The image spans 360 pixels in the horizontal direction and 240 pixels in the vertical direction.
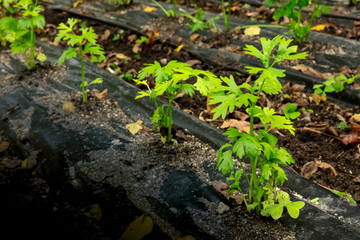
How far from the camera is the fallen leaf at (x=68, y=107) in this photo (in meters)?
2.74

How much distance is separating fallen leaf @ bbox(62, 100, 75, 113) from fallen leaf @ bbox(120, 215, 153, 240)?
1.27 meters

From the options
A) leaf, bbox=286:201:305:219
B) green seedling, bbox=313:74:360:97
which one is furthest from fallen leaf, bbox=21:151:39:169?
green seedling, bbox=313:74:360:97

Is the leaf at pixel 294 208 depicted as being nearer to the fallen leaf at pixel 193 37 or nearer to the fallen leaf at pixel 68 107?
the fallen leaf at pixel 68 107

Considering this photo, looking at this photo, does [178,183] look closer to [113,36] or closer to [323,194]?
[323,194]

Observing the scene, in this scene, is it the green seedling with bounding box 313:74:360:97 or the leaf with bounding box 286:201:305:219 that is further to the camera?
the green seedling with bounding box 313:74:360:97

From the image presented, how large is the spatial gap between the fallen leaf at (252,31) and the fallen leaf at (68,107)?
2517 mm

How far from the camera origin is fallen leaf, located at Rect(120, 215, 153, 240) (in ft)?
5.63

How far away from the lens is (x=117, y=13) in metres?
5.36

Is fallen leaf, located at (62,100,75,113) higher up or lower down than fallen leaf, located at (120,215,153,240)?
higher up

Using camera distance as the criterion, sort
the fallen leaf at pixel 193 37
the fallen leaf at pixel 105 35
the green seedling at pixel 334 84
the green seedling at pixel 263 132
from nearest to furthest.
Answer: the green seedling at pixel 263 132 → the green seedling at pixel 334 84 → the fallen leaf at pixel 193 37 → the fallen leaf at pixel 105 35

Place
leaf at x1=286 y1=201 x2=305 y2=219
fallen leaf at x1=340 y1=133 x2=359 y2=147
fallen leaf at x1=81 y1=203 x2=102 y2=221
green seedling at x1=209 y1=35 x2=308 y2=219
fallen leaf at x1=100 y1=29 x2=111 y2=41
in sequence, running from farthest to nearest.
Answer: fallen leaf at x1=100 y1=29 x2=111 y2=41 → fallen leaf at x1=340 y1=133 x2=359 y2=147 → fallen leaf at x1=81 y1=203 x2=102 y2=221 → leaf at x1=286 y1=201 x2=305 y2=219 → green seedling at x1=209 y1=35 x2=308 y2=219

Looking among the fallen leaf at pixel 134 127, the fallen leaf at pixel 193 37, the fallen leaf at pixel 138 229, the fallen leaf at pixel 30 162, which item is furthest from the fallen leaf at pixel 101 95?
the fallen leaf at pixel 193 37

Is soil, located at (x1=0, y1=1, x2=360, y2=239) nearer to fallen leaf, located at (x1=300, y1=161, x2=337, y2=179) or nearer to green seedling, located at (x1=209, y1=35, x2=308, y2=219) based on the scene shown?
fallen leaf, located at (x1=300, y1=161, x2=337, y2=179)

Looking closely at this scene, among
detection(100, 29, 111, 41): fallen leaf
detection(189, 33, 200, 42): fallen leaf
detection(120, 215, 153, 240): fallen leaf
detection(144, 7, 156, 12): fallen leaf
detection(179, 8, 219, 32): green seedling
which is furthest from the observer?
detection(144, 7, 156, 12): fallen leaf
